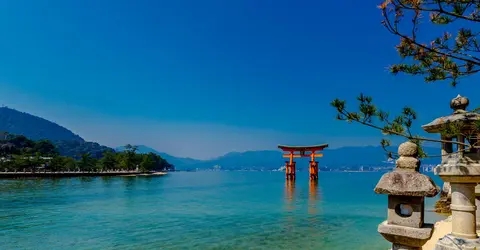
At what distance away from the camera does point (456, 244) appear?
336 centimetres

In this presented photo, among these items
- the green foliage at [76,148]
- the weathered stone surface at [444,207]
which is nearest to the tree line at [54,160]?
the weathered stone surface at [444,207]

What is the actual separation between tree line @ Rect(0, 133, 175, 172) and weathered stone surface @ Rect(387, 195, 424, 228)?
6684 centimetres

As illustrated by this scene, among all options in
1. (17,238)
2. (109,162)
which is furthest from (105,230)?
(109,162)

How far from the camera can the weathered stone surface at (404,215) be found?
10.1 feet

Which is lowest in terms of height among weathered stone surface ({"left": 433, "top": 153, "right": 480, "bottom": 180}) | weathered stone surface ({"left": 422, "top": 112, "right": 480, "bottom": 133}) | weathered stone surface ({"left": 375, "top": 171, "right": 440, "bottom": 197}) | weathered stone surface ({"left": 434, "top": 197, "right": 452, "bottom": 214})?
weathered stone surface ({"left": 434, "top": 197, "right": 452, "bottom": 214})

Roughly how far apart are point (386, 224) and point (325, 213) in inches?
573

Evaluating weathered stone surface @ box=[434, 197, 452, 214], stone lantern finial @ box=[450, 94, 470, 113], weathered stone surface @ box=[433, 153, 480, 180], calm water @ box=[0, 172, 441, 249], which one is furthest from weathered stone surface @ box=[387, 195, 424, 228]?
weathered stone surface @ box=[434, 197, 452, 214]

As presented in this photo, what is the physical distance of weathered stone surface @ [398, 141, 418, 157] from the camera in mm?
3143

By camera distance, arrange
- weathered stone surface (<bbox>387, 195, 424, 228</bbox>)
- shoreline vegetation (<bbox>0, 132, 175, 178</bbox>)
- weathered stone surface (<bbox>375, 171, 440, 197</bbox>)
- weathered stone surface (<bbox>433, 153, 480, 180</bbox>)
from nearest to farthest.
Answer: weathered stone surface (<bbox>375, 171, 440, 197</bbox>) → weathered stone surface (<bbox>387, 195, 424, 228</bbox>) → weathered stone surface (<bbox>433, 153, 480, 180</bbox>) → shoreline vegetation (<bbox>0, 132, 175, 178</bbox>)

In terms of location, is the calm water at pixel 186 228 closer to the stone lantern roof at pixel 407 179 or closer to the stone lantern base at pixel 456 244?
the stone lantern base at pixel 456 244

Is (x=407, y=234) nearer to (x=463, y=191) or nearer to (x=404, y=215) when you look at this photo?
(x=404, y=215)

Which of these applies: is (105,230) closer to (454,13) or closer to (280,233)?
(280,233)

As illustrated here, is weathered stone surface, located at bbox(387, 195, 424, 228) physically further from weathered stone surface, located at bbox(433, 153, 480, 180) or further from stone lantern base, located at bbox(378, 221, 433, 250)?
weathered stone surface, located at bbox(433, 153, 480, 180)

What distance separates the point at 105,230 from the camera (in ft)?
40.4
